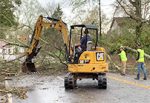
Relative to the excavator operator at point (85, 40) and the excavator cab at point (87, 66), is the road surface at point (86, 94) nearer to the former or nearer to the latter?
the excavator cab at point (87, 66)

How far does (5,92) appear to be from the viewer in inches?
609

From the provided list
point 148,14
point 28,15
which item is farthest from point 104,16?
point 148,14

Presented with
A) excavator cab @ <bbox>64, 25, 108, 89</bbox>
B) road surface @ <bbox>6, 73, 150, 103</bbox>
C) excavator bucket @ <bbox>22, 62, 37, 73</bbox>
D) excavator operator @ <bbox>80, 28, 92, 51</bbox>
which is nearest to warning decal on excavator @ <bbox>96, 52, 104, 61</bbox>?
excavator cab @ <bbox>64, 25, 108, 89</bbox>

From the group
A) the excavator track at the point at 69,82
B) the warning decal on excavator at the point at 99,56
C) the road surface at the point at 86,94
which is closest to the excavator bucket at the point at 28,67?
the road surface at the point at 86,94

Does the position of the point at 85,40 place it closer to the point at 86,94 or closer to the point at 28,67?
the point at 86,94

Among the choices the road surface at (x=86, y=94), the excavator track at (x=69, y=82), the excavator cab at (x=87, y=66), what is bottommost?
the road surface at (x=86, y=94)

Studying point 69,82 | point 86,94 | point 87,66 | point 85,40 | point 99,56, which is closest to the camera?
point 86,94

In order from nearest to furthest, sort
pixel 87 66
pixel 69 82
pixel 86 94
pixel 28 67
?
pixel 86 94, pixel 69 82, pixel 87 66, pixel 28 67

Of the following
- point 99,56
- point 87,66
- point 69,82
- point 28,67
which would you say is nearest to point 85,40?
point 99,56

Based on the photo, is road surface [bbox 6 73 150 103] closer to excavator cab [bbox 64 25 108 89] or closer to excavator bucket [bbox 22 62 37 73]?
excavator cab [bbox 64 25 108 89]

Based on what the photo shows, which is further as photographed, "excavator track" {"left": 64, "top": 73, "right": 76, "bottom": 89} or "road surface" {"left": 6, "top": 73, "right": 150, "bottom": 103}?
"excavator track" {"left": 64, "top": 73, "right": 76, "bottom": 89}

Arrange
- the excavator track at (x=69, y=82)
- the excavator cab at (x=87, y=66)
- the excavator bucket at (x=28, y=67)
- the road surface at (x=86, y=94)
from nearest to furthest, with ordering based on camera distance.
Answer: the road surface at (x=86, y=94), the excavator track at (x=69, y=82), the excavator cab at (x=87, y=66), the excavator bucket at (x=28, y=67)

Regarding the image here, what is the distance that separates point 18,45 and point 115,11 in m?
19.1

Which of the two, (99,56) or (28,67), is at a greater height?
(99,56)
